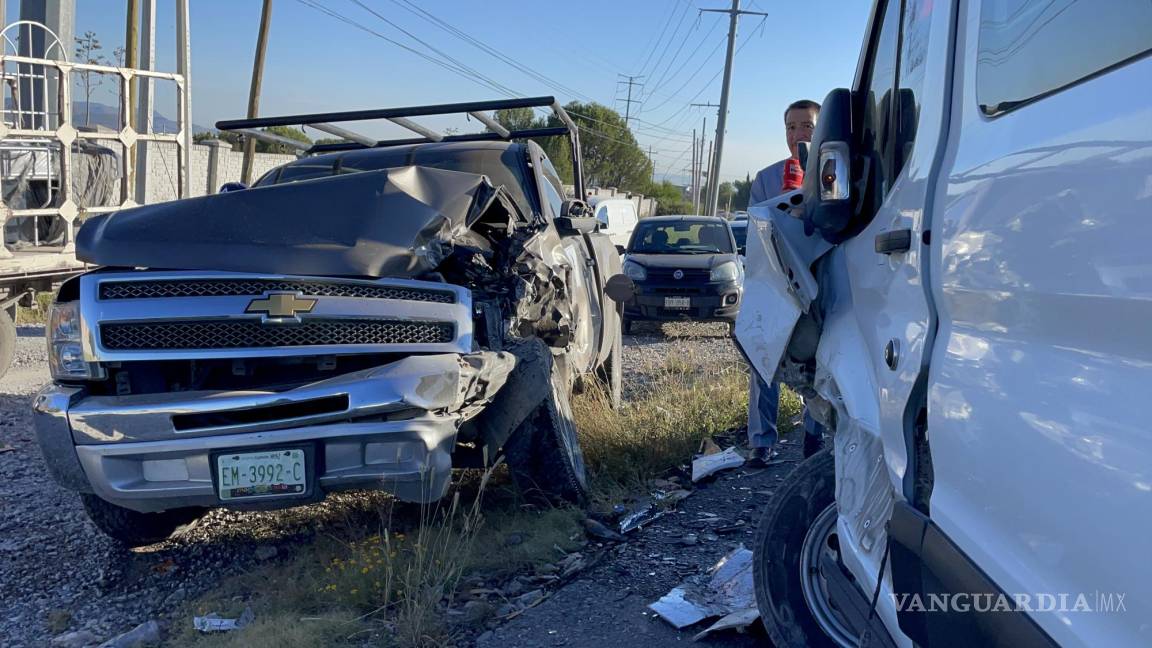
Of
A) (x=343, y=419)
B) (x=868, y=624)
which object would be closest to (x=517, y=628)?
(x=343, y=419)

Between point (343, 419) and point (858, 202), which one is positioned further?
point (343, 419)

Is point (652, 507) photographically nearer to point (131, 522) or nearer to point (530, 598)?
point (530, 598)

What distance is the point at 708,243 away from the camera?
40.1 feet

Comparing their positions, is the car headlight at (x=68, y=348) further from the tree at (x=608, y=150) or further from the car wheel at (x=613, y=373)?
the tree at (x=608, y=150)

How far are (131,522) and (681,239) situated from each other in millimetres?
9236

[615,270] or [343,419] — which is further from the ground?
[615,270]

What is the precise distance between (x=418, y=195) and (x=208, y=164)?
17220mm

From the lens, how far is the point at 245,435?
329 centimetres

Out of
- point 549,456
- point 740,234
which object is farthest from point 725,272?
point 549,456

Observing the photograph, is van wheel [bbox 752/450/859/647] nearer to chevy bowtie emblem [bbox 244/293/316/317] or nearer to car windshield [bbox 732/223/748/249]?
chevy bowtie emblem [bbox 244/293/316/317]

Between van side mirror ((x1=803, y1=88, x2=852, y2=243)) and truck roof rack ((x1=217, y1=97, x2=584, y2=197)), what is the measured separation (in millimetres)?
3117

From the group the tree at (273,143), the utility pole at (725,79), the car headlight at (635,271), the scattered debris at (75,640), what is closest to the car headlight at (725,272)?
the car headlight at (635,271)

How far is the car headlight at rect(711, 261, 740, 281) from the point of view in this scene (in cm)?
1120

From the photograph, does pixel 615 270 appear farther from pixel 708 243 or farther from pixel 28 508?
pixel 708 243
